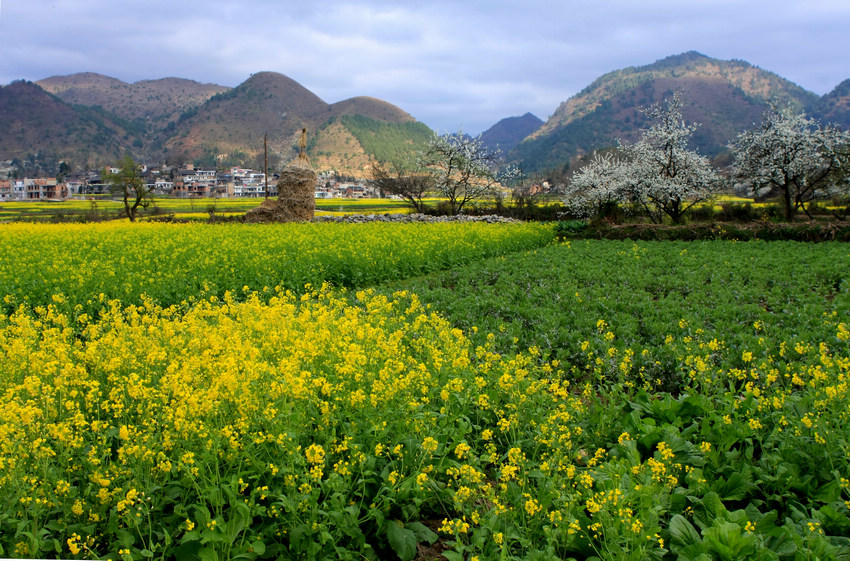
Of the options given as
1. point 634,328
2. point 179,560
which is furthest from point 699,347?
point 179,560

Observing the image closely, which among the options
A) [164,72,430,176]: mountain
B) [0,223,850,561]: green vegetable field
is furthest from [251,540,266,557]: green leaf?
[164,72,430,176]: mountain

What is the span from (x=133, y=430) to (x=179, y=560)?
0.89 m

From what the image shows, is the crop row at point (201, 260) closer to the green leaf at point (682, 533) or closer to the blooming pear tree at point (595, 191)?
the green leaf at point (682, 533)

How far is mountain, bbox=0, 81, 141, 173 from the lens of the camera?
11703 centimetres

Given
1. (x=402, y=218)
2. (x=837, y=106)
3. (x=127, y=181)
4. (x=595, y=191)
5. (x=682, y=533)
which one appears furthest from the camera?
(x=837, y=106)

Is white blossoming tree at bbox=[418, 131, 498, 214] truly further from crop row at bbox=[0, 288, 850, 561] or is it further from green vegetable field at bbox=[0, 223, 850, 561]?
crop row at bbox=[0, 288, 850, 561]

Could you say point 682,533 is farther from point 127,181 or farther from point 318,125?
point 318,125

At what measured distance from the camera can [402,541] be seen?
10.4ft

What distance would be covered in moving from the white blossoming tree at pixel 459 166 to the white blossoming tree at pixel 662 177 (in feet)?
33.5

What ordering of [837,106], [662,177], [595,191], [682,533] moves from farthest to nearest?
[837,106] → [595,191] → [662,177] → [682,533]

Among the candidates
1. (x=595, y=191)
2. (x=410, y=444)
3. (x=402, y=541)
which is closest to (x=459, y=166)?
(x=595, y=191)

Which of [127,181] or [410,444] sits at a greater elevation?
[127,181]

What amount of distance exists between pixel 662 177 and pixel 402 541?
33001 mm

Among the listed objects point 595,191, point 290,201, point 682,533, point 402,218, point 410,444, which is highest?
point 595,191
